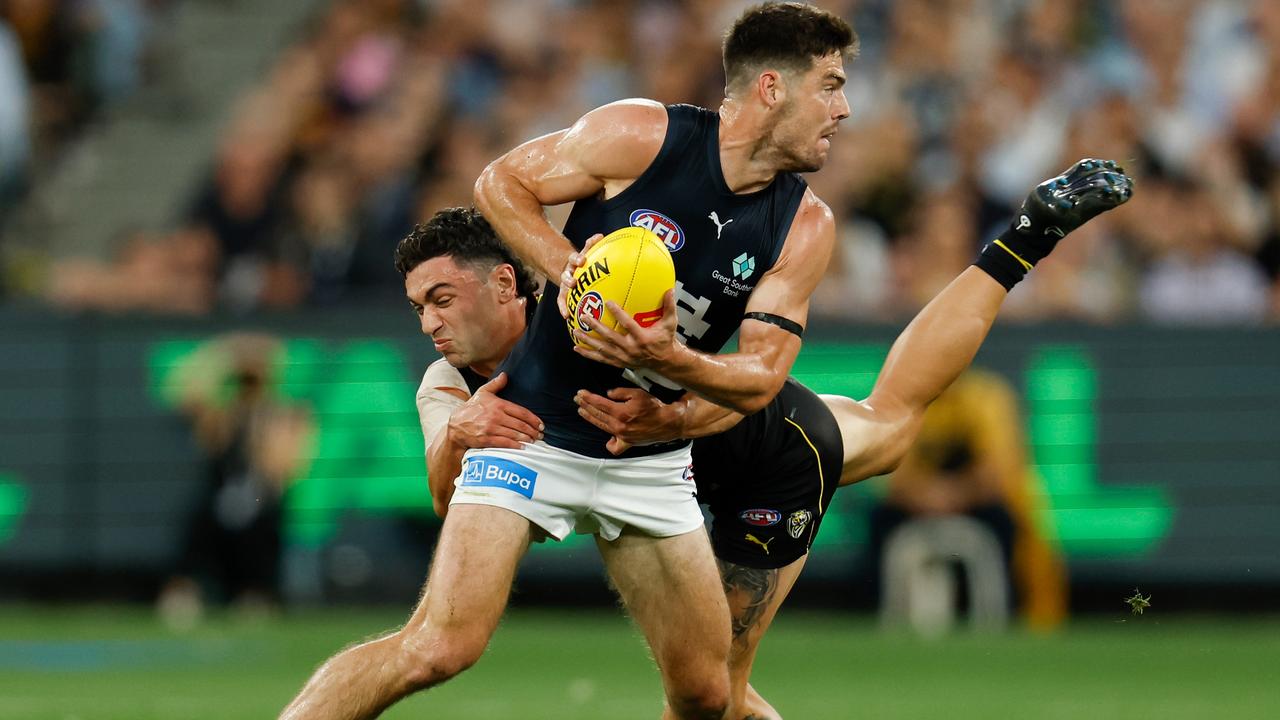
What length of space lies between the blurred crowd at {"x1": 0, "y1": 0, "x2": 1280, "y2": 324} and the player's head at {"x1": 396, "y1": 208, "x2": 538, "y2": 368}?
7.53 metres

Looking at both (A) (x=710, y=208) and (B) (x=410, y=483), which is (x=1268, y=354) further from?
(A) (x=710, y=208)

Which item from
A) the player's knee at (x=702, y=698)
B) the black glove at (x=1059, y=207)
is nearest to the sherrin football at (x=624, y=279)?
the player's knee at (x=702, y=698)

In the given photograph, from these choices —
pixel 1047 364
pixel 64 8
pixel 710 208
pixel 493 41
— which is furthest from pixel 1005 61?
pixel 710 208

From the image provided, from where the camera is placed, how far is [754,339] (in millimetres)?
6871

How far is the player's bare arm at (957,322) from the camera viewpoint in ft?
27.4

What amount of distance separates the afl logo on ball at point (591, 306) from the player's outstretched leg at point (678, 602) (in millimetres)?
1052

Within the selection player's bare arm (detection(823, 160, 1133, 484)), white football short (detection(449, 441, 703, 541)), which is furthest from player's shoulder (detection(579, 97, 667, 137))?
player's bare arm (detection(823, 160, 1133, 484))

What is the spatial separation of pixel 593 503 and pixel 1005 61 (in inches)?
376

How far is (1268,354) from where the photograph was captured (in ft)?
47.1

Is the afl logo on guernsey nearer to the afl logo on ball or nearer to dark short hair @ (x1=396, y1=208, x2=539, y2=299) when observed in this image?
the afl logo on ball

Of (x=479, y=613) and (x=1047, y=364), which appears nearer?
(x=479, y=613)

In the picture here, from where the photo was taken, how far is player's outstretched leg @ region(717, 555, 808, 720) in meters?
8.17

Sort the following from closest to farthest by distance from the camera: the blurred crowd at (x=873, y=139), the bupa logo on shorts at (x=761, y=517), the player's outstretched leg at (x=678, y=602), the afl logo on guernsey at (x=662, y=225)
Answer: the afl logo on guernsey at (x=662, y=225)
the player's outstretched leg at (x=678, y=602)
the bupa logo on shorts at (x=761, y=517)
the blurred crowd at (x=873, y=139)

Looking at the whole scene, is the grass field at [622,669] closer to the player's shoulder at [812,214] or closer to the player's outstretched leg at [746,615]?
the player's outstretched leg at [746,615]
